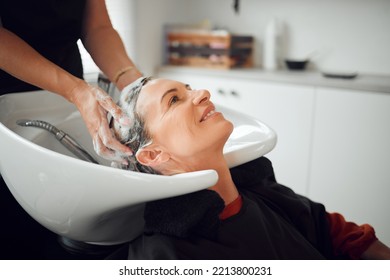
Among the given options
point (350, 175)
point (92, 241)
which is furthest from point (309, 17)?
point (92, 241)

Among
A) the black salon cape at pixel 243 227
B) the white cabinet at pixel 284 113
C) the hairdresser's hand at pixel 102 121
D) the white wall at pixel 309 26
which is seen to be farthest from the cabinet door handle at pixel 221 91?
the hairdresser's hand at pixel 102 121

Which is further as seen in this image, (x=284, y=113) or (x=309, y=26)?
(x=309, y=26)

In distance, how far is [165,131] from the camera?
97 cm

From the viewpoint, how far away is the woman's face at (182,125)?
0.96 meters

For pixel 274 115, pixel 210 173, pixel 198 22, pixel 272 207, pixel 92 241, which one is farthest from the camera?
pixel 198 22

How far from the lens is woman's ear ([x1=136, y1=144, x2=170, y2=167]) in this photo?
0.96 m

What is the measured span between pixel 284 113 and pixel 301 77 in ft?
0.78

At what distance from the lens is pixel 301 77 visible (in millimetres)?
2488

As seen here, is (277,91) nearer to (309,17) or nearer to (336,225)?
(309,17)

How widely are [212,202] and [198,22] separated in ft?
8.54

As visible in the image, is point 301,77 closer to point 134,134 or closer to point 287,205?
point 287,205

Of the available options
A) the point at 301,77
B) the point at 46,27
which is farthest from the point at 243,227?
the point at 301,77

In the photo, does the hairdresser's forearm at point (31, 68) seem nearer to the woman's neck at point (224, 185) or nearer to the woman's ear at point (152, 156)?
the woman's ear at point (152, 156)

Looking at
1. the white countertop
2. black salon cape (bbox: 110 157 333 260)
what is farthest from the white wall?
black salon cape (bbox: 110 157 333 260)
